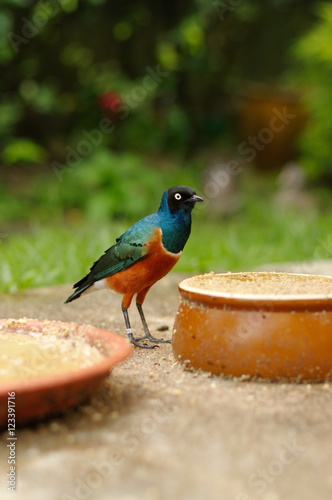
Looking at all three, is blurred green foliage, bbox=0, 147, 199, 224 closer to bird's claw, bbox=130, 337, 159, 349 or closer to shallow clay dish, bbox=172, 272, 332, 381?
bird's claw, bbox=130, 337, 159, 349

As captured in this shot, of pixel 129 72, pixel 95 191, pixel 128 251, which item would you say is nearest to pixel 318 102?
pixel 129 72

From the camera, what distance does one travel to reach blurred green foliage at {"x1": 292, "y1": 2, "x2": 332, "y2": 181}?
9.56 metres

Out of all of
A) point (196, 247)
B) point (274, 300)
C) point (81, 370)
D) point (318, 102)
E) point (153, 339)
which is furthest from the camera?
point (318, 102)

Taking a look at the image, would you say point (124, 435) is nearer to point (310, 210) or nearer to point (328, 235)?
point (328, 235)

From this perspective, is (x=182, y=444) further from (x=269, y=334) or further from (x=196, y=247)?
(x=196, y=247)

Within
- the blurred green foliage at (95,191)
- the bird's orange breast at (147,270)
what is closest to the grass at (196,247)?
the blurred green foliage at (95,191)

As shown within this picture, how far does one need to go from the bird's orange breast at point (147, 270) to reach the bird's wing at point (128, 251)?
0.02m

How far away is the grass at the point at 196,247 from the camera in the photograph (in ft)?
18.1

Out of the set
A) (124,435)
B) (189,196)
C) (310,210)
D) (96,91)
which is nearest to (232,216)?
(310,210)

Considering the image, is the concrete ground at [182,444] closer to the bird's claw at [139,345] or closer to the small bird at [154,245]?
the bird's claw at [139,345]

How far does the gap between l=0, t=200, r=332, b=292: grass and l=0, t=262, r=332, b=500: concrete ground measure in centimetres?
268

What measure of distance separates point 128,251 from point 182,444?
1.47 m

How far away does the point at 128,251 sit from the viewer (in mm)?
3504

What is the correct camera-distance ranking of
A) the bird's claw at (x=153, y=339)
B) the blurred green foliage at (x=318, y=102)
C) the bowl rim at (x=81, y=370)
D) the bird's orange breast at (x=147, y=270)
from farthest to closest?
the blurred green foliage at (x=318, y=102) → the bird's claw at (x=153, y=339) → the bird's orange breast at (x=147, y=270) → the bowl rim at (x=81, y=370)
